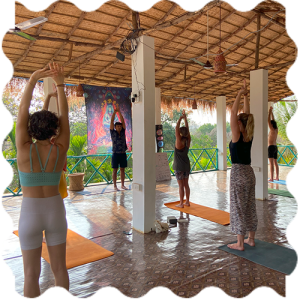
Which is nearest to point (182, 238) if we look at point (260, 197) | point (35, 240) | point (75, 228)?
point (75, 228)

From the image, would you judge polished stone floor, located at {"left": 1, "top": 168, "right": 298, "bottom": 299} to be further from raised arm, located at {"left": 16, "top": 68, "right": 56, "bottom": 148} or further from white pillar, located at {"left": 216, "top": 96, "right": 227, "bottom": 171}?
white pillar, located at {"left": 216, "top": 96, "right": 227, "bottom": 171}

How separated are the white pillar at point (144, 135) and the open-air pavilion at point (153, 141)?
0.01 m

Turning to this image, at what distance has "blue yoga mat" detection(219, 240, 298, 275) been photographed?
273 centimetres

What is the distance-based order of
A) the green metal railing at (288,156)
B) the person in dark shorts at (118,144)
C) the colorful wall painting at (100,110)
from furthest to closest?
1. the green metal railing at (288,156)
2. the colorful wall painting at (100,110)
3. the person in dark shorts at (118,144)

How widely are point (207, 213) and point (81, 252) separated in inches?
92.1

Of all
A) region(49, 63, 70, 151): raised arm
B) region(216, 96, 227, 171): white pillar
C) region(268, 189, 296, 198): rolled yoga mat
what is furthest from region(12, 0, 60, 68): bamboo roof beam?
region(216, 96, 227, 171): white pillar

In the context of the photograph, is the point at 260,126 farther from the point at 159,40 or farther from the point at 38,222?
the point at 38,222

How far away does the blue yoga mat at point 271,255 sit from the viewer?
2732 millimetres

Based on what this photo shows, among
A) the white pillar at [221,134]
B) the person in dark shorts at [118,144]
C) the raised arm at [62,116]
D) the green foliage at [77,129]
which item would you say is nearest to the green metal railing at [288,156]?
the white pillar at [221,134]

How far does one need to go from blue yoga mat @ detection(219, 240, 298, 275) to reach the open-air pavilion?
0.09 metres

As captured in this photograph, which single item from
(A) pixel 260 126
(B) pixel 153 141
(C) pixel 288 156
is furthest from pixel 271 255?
(C) pixel 288 156

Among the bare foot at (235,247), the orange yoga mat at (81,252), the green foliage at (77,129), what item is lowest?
the orange yoga mat at (81,252)

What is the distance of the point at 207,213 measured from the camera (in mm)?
4715

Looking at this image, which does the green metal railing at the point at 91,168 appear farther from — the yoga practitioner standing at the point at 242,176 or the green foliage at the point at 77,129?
the yoga practitioner standing at the point at 242,176
